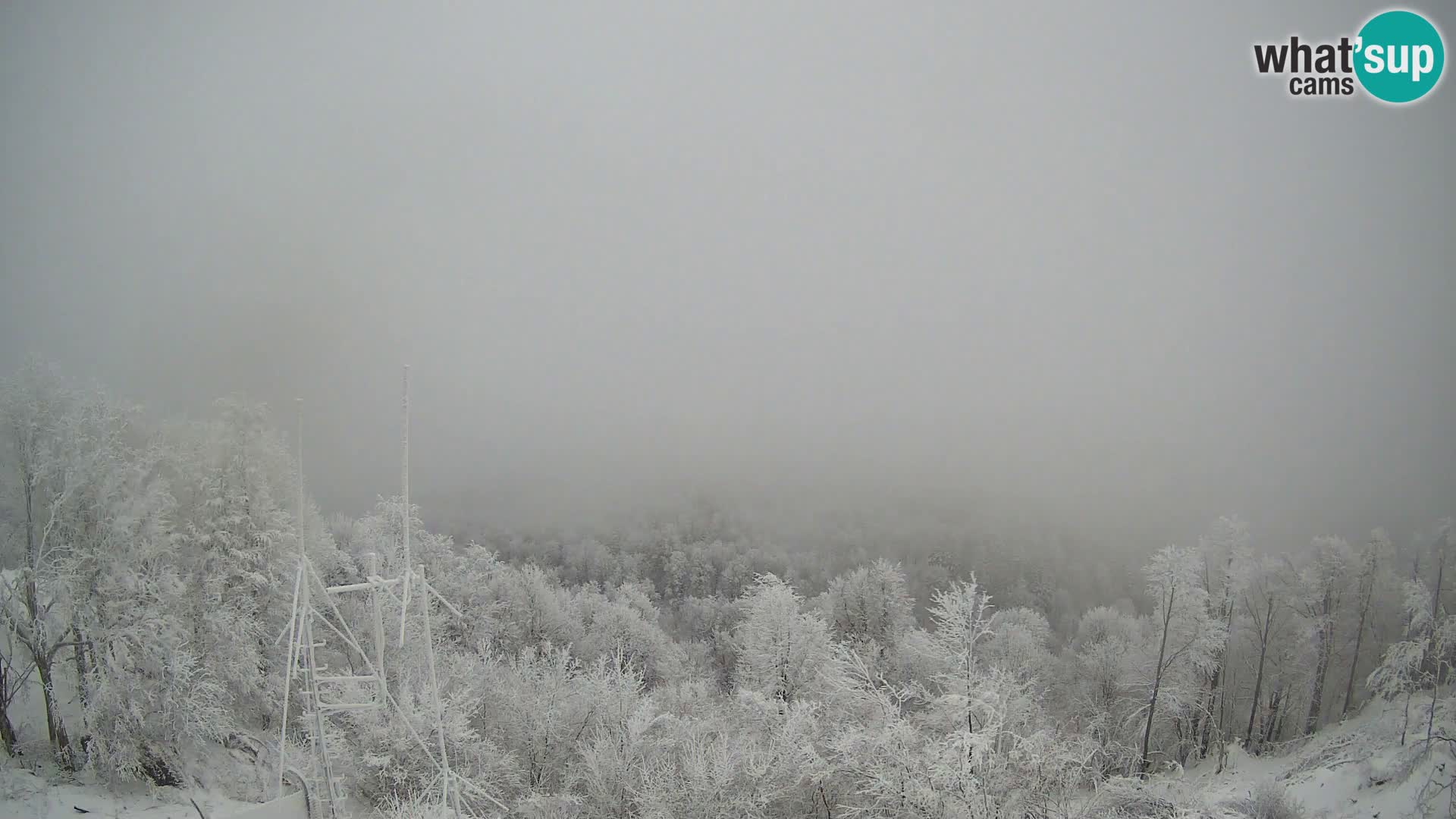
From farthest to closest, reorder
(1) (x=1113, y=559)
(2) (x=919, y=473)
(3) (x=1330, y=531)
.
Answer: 1. (2) (x=919, y=473)
2. (1) (x=1113, y=559)
3. (3) (x=1330, y=531)

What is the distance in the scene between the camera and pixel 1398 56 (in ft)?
101

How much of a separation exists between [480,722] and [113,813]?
415 inches

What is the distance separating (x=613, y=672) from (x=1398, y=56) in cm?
4852

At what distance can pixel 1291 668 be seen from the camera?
3344 cm

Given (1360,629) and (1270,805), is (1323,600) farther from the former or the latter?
(1270,805)

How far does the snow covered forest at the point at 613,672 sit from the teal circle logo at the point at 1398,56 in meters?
21.7

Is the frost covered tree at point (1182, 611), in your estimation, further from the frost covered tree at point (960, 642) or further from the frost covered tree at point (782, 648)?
the frost covered tree at point (960, 642)

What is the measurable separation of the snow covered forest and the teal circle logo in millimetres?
21650

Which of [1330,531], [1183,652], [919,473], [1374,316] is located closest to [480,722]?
[1183,652]

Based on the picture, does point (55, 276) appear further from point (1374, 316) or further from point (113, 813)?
point (1374, 316)

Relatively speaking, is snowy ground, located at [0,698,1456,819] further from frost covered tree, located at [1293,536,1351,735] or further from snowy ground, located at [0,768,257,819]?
frost covered tree, located at [1293,536,1351,735]

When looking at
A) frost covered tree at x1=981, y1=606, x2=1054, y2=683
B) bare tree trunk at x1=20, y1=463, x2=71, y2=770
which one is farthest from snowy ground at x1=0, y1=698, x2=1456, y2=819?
frost covered tree at x1=981, y1=606, x2=1054, y2=683

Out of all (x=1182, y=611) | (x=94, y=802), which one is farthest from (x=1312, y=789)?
(x=94, y=802)

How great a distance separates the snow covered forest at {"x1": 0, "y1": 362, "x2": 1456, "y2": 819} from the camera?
16656 millimetres
